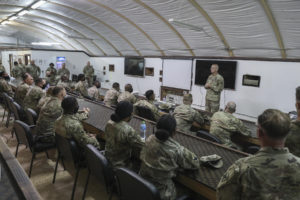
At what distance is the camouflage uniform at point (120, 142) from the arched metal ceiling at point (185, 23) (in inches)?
154

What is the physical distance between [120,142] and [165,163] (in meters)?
0.67

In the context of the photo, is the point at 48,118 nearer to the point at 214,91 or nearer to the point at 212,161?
the point at 212,161

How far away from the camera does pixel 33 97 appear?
464 centimetres

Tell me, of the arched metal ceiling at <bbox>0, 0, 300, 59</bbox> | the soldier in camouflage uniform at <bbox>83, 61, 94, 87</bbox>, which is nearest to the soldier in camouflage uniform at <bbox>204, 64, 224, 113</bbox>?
the arched metal ceiling at <bbox>0, 0, 300, 59</bbox>

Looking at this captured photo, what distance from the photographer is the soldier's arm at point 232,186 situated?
1247 mm

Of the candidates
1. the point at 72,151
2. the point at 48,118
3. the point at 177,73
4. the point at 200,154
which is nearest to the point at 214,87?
the point at 177,73

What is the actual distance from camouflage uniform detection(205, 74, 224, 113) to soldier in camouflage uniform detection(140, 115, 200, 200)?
471 centimetres

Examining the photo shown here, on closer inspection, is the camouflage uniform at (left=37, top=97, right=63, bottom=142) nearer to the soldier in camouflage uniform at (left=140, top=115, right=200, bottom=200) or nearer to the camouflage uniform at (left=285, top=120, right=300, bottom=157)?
the soldier in camouflage uniform at (left=140, top=115, right=200, bottom=200)

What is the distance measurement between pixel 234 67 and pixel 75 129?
19.6ft

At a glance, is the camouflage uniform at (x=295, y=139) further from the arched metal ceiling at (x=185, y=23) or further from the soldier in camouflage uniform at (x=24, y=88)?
the soldier in camouflage uniform at (x=24, y=88)

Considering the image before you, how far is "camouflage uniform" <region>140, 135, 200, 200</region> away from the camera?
1.79 meters

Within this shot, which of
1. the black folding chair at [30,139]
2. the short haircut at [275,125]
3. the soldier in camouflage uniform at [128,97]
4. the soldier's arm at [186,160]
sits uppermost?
the short haircut at [275,125]

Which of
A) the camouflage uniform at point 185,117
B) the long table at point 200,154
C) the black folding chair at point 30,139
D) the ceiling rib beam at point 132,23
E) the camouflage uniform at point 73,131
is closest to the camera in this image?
the long table at point 200,154

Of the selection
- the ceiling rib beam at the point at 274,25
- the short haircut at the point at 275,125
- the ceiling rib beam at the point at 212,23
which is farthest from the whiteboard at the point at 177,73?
the short haircut at the point at 275,125
